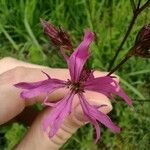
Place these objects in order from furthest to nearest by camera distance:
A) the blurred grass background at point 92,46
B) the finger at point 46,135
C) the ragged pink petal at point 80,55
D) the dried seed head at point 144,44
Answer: the blurred grass background at point 92,46
the finger at point 46,135
the dried seed head at point 144,44
the ragged pink petal at point 80,55

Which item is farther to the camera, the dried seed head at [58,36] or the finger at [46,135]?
the finger at [46,135]

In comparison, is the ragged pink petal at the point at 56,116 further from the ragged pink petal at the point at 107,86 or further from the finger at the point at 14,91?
the finger at the point at 14,91

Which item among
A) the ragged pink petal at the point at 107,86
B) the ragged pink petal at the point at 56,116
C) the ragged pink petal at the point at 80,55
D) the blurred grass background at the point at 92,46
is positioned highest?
the ragged pink petal at the point at 80,55

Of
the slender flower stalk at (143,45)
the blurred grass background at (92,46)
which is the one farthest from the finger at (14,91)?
the blurred grass background at (92,46)

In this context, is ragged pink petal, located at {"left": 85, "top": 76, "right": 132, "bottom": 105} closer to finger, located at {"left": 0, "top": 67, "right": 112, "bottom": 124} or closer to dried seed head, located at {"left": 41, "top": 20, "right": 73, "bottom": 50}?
dried seed head, located at {"left": 41, "top": 20, "right": 73, "bottom": 50}

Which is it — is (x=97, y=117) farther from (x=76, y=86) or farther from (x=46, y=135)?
(x=46, y=135)

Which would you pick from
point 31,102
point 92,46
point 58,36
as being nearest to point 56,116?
point 58,36

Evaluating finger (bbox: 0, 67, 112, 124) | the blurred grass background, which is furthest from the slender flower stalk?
the blurred grass background

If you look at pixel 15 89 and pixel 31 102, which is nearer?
pixel 15 89
